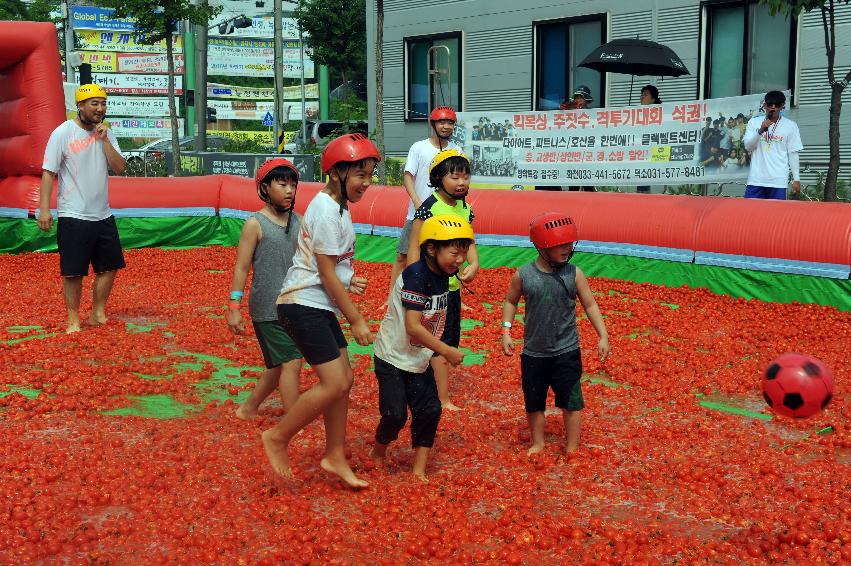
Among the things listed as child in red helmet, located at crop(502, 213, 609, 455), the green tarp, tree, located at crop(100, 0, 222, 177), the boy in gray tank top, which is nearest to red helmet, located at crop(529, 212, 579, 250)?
child in red helmet, located at crop(502, 213, 609, 455)

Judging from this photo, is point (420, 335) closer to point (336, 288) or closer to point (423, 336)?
point (423, 336)

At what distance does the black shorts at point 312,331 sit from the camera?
541cm

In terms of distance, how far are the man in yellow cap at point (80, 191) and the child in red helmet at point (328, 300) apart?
16.3 feet

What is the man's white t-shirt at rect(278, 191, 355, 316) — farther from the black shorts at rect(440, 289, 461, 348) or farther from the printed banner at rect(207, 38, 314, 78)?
the printed banner at rect(207, 38, 314, 78)

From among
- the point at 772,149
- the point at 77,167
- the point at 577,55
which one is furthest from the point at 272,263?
the point at 577,55

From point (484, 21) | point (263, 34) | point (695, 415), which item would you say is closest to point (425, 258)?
point (695, 415)

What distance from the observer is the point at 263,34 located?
176 ft

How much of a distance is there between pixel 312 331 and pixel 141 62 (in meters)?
48.0

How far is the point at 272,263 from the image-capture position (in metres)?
6.52

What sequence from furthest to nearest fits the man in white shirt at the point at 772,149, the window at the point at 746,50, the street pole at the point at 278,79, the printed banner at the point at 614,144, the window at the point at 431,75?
the street pole at the point at 278,79
the window at the point at 431,75
the window at the point at 746,50
the printed banner at the point at 614,144
the man in white shirt at the point at 772,149

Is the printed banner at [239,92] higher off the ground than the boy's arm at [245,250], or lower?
higher

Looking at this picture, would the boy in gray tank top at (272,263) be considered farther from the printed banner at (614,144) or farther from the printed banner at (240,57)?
the printed banner at (240,57)

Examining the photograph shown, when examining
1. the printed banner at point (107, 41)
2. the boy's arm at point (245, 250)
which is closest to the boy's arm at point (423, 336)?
the boy's arm at point (245, 250)

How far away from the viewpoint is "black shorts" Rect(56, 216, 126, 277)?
9.76m
